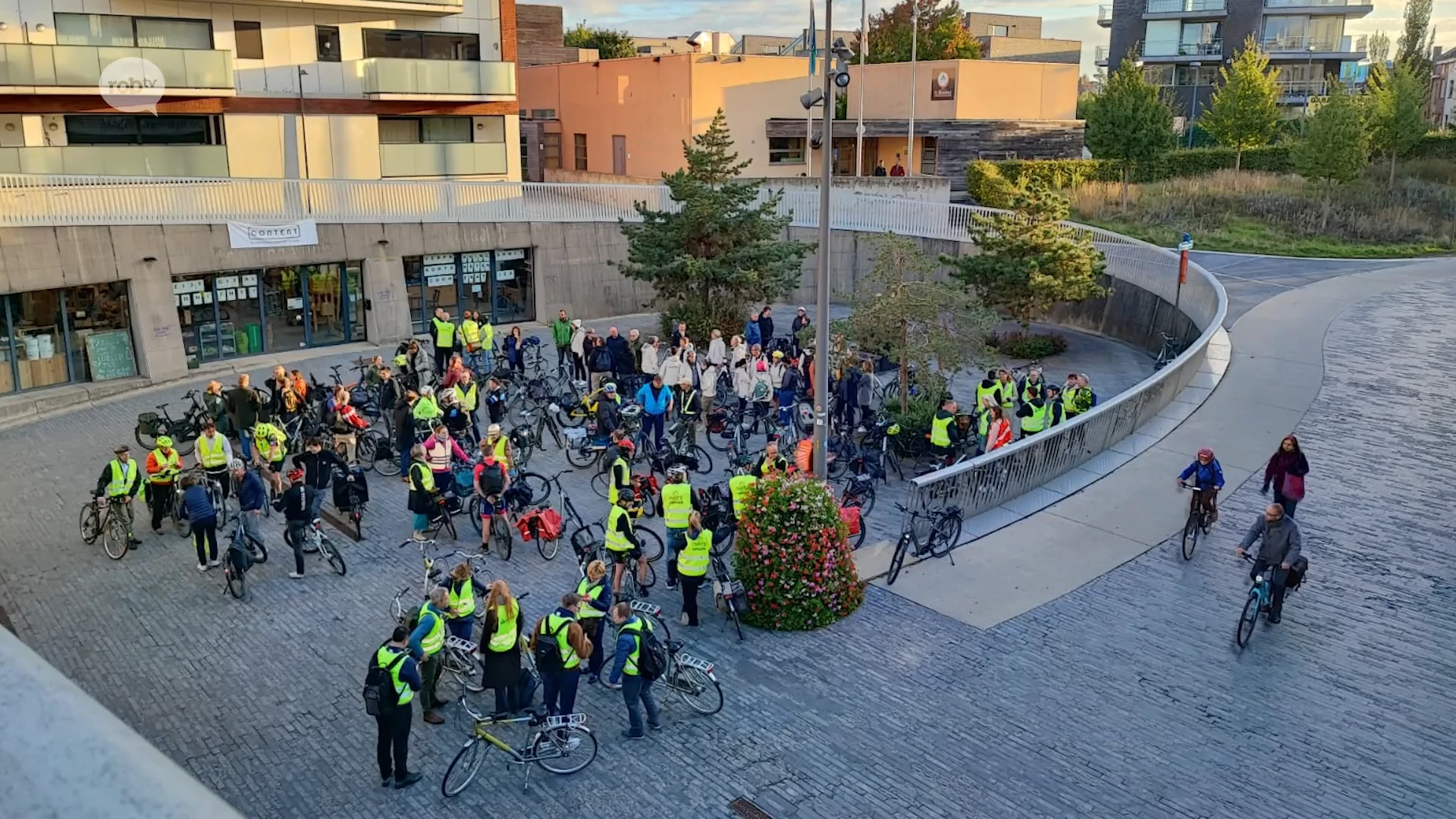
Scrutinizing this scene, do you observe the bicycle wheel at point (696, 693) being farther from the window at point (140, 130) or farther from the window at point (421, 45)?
the window at point (421, 45)

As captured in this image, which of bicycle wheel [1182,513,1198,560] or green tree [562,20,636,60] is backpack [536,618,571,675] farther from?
green tree [562,20,636,60]

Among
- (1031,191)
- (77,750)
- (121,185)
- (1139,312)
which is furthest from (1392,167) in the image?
(77,750)

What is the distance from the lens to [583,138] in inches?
1946

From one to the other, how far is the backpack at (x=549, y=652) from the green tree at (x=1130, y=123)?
123 feet

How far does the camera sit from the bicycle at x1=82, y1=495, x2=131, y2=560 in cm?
1477

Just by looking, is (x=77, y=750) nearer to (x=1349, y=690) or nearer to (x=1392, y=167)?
(x=1349, y=690)

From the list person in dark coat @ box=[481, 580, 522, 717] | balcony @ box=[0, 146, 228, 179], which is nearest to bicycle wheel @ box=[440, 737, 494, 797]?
person in dark coat @ box=[481, 580, 522, 717]

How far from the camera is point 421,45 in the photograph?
32.9m

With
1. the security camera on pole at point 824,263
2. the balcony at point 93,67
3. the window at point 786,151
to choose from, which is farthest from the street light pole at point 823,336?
the window at point 786,151

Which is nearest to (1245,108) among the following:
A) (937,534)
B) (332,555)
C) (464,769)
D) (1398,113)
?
(1398,113)

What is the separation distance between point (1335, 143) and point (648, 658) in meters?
38.4

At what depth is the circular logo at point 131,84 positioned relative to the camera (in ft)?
86.8

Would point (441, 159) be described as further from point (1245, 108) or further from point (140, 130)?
point (1245, 108)

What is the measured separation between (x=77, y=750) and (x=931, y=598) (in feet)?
38.5
